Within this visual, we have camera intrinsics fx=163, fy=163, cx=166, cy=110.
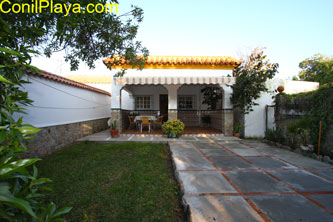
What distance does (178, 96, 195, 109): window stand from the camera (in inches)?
669

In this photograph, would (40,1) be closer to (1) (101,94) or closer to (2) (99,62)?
(2) (99,62)

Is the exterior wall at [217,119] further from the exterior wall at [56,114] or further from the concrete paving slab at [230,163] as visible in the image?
the exterior wall at [56,114]

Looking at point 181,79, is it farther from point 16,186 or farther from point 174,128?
point 16,186

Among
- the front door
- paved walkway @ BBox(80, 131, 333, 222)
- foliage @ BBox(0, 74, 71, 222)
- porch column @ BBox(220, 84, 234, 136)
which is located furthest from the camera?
the front door

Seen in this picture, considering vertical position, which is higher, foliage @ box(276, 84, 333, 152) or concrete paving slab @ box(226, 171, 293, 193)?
foliage @ box(276, 84, 333, 152)

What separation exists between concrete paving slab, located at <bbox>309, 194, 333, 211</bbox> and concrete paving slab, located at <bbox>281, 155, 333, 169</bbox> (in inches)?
86.1

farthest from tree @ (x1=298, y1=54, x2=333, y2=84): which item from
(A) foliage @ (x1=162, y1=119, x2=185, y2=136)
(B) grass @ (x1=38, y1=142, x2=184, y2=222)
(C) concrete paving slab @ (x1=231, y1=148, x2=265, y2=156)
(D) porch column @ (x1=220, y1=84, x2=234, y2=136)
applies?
(B) grass @ (x1=38, y1=142, x2=184, y2=222)

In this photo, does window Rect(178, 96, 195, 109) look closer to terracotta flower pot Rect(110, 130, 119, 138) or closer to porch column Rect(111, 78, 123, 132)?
porch column Rect(111, 78, 123, 132)

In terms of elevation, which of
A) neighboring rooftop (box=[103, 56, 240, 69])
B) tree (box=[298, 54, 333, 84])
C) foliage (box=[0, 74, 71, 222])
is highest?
tree (box=[298, 54, 333, 84])

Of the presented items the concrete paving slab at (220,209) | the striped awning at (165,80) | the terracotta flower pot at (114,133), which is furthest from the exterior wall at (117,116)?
the concrete paving slab at (220,209)

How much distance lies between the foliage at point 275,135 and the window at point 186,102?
325 inches

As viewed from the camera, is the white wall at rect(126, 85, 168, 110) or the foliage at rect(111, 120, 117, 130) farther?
the white wall at rect(126, 85, 168, 110)

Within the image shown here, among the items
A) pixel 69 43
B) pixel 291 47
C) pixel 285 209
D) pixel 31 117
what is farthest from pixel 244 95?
pixel 291 47

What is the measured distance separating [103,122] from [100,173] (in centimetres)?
1022
